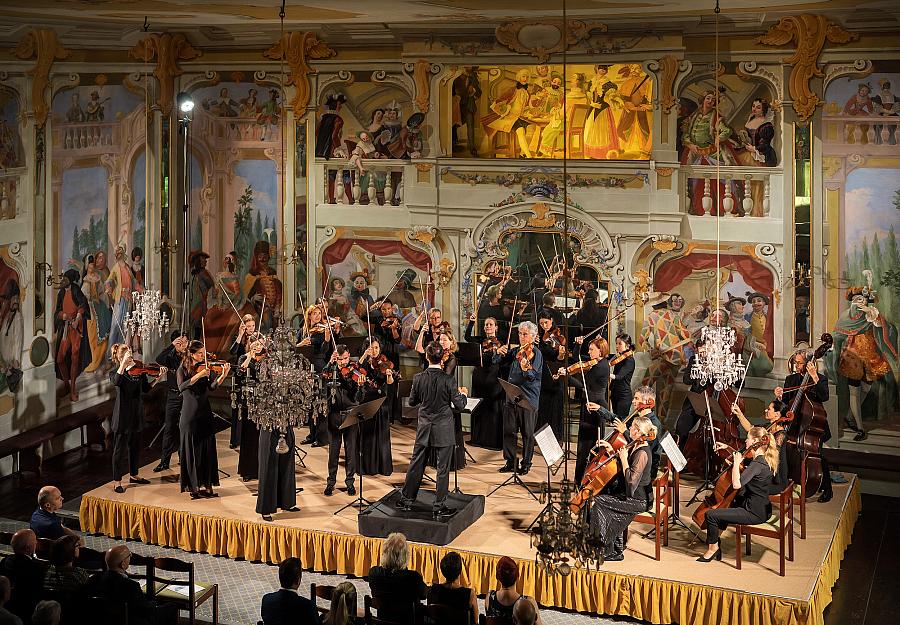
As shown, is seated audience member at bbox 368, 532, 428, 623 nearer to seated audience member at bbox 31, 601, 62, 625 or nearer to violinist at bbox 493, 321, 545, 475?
seated audience member at bbox 31, 601, 62, 625

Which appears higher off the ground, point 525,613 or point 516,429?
point 516,429

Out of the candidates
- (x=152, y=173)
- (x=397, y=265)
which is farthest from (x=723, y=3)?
(x=152, y=173)

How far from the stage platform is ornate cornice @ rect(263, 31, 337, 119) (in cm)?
476

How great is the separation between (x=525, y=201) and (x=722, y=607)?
21.0 ft

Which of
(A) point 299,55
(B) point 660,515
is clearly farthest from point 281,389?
(A) point 299,55

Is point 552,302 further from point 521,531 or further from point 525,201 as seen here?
point 521,531

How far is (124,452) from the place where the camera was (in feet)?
41.8

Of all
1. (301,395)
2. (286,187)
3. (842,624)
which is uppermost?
(286,187)

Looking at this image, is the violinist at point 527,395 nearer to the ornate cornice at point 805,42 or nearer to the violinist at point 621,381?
the violinist at point 621,381

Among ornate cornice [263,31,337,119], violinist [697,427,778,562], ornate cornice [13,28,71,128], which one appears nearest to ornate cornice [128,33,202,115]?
ornate cornice [263,31,337,119]

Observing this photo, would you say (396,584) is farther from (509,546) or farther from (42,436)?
(42,436)

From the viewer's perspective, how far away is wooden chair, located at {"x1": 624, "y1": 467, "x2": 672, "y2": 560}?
35.4ft

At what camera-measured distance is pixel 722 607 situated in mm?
10188

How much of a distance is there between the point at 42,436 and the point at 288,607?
6621 mm
